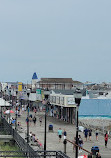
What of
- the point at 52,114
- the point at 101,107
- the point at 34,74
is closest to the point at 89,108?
the point at 101,107

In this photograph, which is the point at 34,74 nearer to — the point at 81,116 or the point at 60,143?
the point at 81,116

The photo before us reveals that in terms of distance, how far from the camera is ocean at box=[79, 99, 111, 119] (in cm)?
4525

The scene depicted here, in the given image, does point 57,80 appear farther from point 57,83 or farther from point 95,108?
point 95,108

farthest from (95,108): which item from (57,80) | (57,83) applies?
(57,80)

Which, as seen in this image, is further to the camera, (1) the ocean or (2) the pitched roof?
(2) the pitched roof

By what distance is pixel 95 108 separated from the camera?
1812 inches

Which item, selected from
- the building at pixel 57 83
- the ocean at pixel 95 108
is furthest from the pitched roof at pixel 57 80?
the ocean at pixel 95 108

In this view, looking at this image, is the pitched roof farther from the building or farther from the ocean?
the ocean

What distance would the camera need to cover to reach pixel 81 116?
4484 centimetres

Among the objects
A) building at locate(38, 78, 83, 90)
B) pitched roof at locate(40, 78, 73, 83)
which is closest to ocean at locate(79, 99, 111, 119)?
building at locate(38, 78, 83, 90)

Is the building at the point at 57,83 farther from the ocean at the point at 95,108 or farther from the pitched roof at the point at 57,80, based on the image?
the ocean at the point at 95,108

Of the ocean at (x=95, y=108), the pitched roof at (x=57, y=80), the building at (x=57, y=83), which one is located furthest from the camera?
the pitched roof at (x=57, y=80)

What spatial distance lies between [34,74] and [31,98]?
4434 centimetres

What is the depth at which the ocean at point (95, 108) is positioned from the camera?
1781 inches
